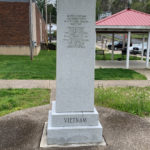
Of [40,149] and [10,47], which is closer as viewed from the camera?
[40,149]

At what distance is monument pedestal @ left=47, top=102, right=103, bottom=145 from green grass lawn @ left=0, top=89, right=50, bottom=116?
6.98 feet

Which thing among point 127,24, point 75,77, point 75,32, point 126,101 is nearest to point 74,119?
point 75,77

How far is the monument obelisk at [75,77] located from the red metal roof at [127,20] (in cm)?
930

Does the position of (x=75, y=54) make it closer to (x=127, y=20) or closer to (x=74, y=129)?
(x=74, y=129)

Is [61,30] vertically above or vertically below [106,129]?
above

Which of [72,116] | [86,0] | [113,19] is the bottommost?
[72,116]

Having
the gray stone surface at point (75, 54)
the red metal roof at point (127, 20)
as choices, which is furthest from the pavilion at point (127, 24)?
the gray stone surface at point (75, 54)

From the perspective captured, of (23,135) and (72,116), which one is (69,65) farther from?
(23,135)

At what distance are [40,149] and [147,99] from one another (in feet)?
13.5

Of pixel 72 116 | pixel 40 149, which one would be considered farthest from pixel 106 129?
pixel 40 149

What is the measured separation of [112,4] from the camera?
90188 millimetres

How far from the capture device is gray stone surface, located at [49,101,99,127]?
386 centimetres

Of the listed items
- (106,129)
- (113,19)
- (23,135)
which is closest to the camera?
(23,135)

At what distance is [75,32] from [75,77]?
30.6 inches
